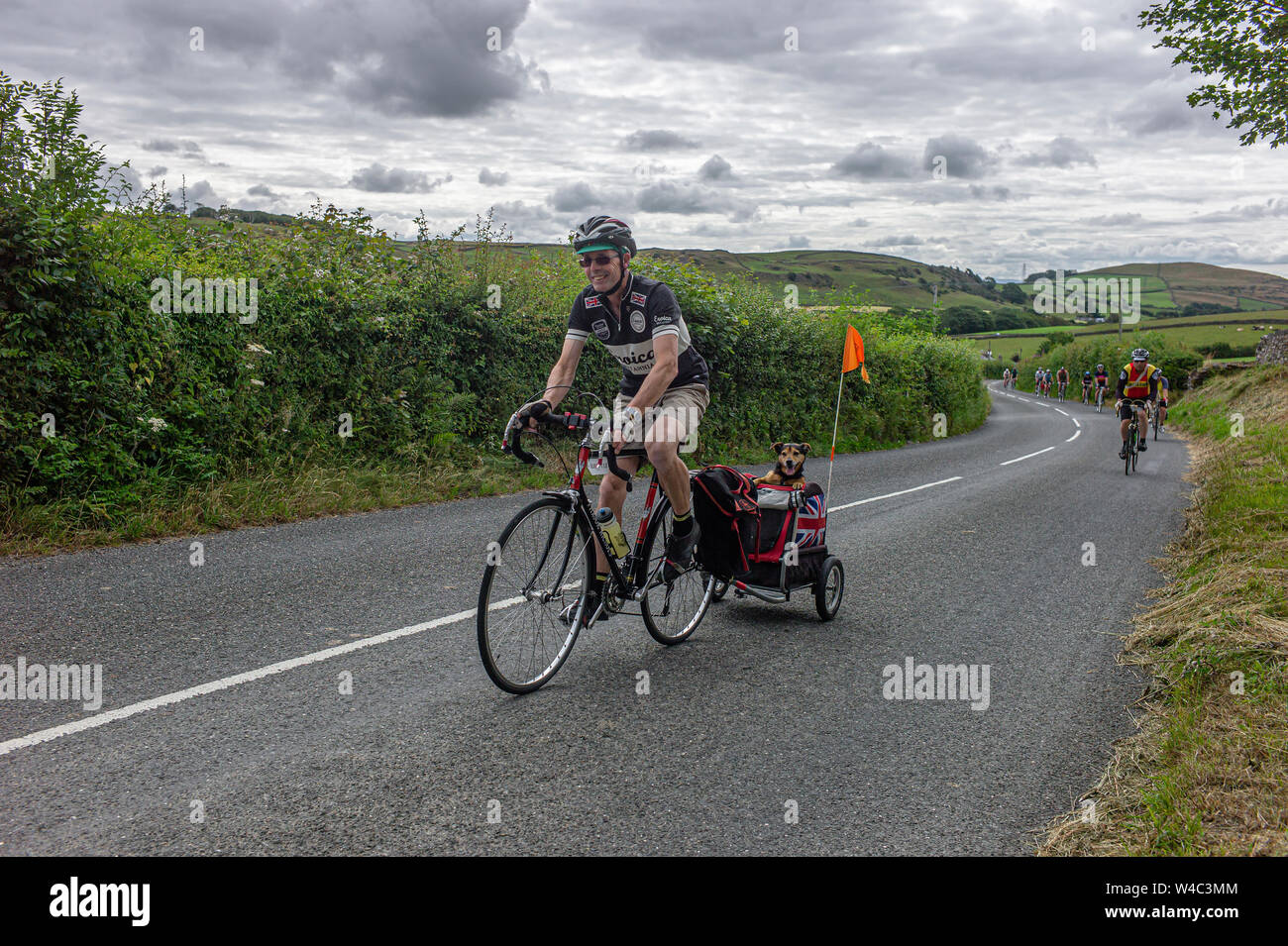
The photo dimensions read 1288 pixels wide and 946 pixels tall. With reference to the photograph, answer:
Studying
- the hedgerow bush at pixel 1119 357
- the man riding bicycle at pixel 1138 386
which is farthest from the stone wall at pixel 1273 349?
the man riding bicycle at pixel 1138 386

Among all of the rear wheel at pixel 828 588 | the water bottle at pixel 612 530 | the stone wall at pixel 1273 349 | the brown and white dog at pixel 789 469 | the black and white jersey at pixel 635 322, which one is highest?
the stone wall at pixel 1273 349

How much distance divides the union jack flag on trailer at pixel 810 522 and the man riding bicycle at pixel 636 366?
1.08 meters

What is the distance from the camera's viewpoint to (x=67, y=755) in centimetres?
350

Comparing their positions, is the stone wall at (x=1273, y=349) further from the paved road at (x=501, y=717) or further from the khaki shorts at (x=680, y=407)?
the khaki shorts at (x=680, y=407)

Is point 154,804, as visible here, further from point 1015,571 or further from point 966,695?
point 1015,571

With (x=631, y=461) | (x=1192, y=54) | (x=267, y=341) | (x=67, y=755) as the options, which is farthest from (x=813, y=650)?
(x=1192, y=54)

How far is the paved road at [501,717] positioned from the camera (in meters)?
3.11

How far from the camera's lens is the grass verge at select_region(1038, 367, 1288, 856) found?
2.99m

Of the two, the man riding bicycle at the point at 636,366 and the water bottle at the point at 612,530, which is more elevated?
the man riding bicycle at the point at 636,366

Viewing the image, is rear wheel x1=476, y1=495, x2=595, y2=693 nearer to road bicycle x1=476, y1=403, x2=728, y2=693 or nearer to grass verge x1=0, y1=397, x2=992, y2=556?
road bicycle x1=476, y1=403, x2=728, y2=693

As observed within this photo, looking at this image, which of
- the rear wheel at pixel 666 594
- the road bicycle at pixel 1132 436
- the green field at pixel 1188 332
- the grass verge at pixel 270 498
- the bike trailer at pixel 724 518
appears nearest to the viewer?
the rear wheel at pixel 666 594

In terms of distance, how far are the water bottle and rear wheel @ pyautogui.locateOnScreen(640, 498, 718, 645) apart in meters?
0.24

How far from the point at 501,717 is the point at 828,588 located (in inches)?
112

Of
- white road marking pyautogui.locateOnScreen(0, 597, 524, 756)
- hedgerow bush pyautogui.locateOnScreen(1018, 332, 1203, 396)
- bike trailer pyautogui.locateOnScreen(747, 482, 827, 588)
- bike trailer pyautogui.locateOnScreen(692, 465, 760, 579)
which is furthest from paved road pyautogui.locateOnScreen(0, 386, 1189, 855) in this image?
hedgerow bush pyautogui.locateOnScreen(1018, 332, 1203, 396)
